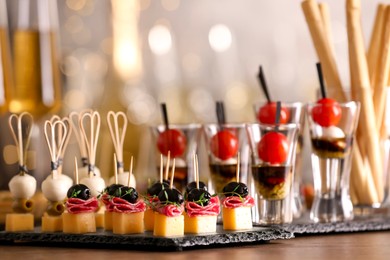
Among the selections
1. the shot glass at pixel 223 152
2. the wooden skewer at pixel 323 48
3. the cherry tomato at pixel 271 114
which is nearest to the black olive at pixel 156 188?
the shot glass at pixel 223 152

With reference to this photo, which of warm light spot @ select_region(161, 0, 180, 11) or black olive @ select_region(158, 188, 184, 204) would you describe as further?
warm light spot @ select_region(161, 0, 180, 11)

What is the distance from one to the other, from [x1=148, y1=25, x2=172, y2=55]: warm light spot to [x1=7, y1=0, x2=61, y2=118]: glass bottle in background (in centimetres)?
151

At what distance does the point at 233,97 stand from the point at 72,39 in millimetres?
726

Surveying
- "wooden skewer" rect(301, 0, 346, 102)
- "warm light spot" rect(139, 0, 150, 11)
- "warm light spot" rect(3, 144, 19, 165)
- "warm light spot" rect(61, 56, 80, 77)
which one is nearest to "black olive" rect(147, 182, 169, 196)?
"wooden skewer" rect(301, 0, 346, 102)

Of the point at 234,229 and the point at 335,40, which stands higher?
the point at 335,40

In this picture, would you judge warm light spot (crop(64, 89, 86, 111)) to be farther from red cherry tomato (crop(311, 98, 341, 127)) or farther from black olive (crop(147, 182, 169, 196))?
black olive (crop(147, 182, 169, 196))

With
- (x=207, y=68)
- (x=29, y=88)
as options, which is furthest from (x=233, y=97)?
(x=29, y=88)

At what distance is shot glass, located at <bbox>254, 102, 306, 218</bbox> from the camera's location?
1.89 m

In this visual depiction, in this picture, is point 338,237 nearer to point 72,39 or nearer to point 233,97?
point 233,97

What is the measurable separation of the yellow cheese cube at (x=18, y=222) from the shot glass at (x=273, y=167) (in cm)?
40

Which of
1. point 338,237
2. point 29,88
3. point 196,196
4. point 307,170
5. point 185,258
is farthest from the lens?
point 307,170

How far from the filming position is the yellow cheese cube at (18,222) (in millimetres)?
1662

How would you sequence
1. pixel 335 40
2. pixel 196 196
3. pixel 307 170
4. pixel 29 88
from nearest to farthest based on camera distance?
pixel 196 196 → pixel 29 88 → pixel 307 170 → pixel 335 40

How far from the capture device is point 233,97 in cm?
383
